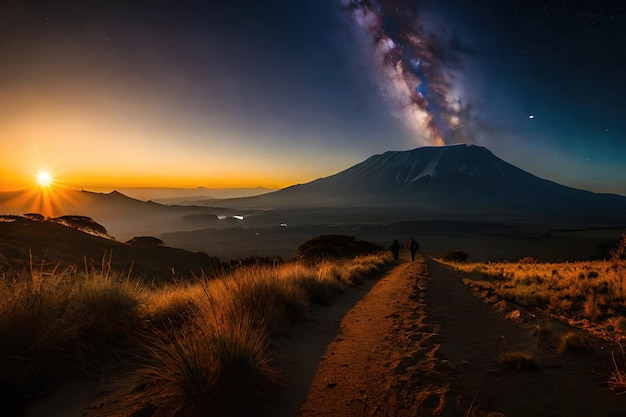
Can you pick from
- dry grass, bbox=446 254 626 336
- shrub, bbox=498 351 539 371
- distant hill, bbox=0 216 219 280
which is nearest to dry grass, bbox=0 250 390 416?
shrub, bbox=498 351 539 371

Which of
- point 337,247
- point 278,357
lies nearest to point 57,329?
point 278,357

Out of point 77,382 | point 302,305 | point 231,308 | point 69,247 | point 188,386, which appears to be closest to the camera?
point 188,386

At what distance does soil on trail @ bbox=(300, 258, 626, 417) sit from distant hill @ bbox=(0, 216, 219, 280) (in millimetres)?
13221

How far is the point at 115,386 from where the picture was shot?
426 centimetres

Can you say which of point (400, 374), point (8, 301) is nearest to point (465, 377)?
point (400, 374)

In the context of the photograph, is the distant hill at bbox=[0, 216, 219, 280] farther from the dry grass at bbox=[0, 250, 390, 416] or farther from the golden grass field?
the golden grass field

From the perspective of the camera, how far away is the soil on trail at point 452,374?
3.62 m

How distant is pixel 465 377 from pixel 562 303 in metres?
5.85

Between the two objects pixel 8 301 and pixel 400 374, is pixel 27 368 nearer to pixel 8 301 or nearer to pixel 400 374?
pixel 8 301

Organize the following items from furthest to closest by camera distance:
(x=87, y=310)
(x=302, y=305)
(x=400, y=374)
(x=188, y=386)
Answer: (x=302, y=305) < (x=87, y=310) < (x=400, y=374) < (x=188, y=386)

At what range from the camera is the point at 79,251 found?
22750mm

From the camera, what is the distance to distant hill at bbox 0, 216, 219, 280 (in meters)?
19.2

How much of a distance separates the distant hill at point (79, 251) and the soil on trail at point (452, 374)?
13.2 meters

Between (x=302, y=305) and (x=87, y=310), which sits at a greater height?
(x=87, y=310)
